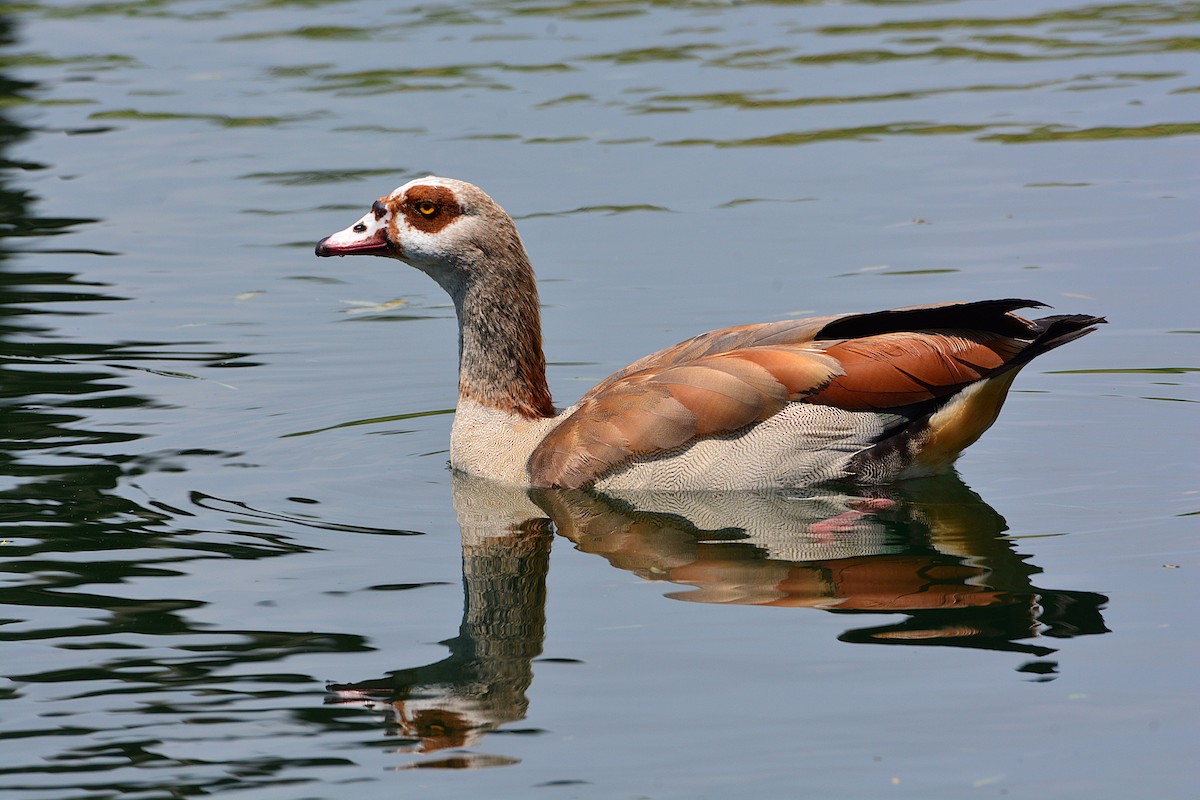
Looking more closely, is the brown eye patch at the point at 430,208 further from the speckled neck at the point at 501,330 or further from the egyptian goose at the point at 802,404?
the egyptian goose at the point at 802,404

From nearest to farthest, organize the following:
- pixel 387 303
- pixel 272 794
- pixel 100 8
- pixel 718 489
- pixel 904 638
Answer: pixel 272 794 → pixel 904 638 → pixel 718 489 → pixel 387 303 → pixel 100 8

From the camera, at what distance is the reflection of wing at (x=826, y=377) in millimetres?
8109

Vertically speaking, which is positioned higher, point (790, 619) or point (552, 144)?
point (552, 144)

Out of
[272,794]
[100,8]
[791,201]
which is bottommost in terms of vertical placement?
[272,794]

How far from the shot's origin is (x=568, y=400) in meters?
10.1

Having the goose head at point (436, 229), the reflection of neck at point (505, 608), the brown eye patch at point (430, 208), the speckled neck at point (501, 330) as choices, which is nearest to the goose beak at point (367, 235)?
the goose head at point (436, 229)

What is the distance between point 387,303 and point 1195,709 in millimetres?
7517

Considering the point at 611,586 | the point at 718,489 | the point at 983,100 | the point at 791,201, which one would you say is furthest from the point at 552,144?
the point at 611,586

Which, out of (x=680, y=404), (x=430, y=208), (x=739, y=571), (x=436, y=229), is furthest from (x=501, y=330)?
(x=739, y=571)

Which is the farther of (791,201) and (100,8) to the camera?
(100,8)

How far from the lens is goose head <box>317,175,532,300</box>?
9047mm

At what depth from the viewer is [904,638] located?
20.4 feet

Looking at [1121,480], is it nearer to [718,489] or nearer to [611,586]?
[718,489]

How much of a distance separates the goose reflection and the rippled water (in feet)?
0.09
